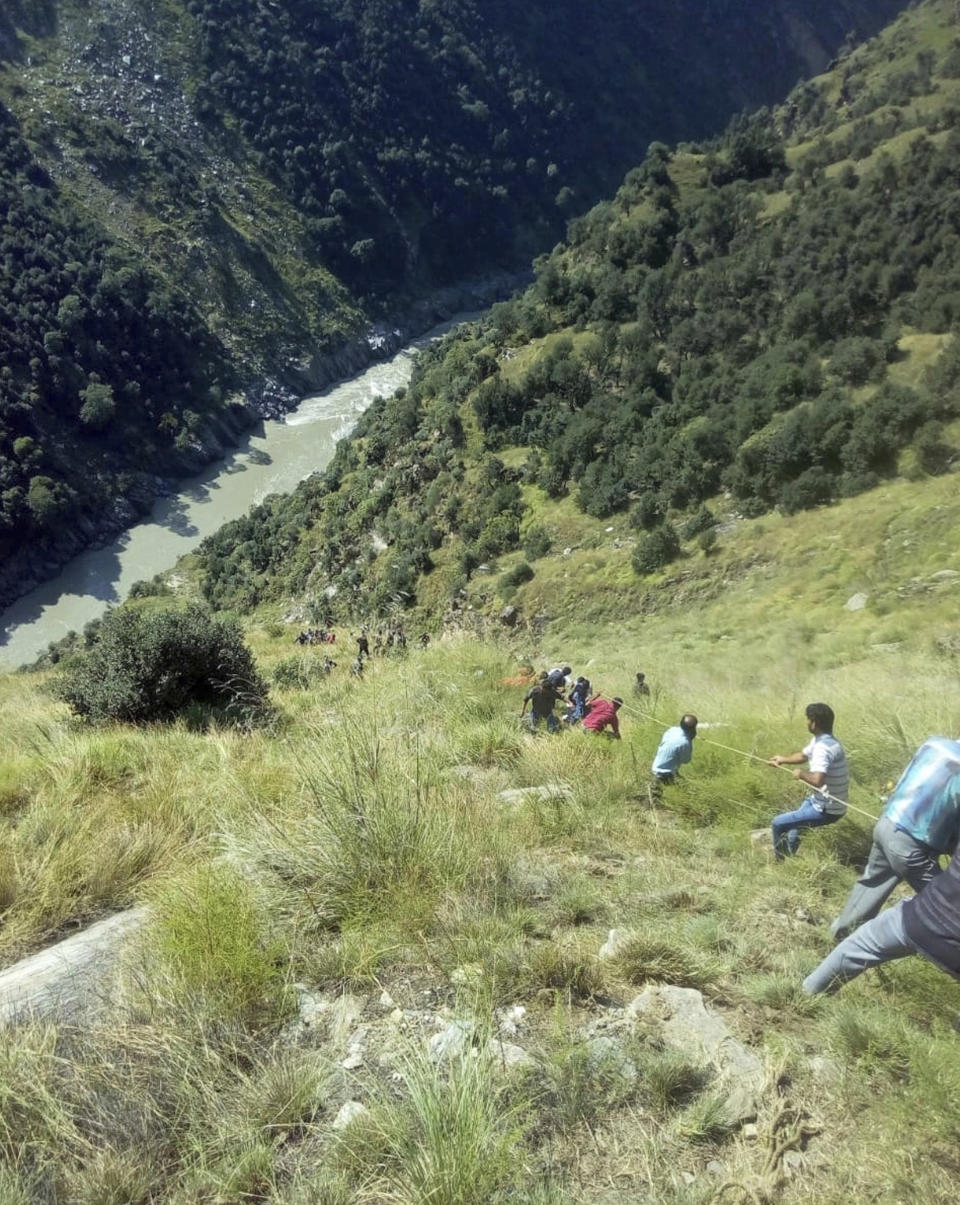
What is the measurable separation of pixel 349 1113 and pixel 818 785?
3.53m

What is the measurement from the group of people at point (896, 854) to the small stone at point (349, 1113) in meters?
1.77

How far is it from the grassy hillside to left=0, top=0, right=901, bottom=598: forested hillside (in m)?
48.5

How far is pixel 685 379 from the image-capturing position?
1178 inches

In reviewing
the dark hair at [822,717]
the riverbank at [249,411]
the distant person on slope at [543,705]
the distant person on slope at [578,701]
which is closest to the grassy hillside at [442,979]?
the dark hair at [822,717]

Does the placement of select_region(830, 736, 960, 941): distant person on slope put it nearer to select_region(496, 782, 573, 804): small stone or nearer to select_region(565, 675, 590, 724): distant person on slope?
select_region(496, 782, 573, 804): small stone

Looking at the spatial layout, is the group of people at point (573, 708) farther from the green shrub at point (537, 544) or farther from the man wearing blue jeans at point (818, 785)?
the green shrub at point (537, 544)

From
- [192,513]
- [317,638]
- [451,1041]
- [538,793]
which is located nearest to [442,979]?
[451,1041]

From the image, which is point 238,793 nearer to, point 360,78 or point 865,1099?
point 865,1099

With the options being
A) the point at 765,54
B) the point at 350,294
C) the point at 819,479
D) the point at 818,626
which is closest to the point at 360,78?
the point at 350,294

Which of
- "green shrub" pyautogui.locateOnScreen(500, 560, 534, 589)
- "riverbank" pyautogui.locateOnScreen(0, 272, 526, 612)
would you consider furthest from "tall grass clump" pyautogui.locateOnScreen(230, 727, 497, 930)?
"riverbank" pyautogui.locateOnScreen(0, 272, 526, 612)

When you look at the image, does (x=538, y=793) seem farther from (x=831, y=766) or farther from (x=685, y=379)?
(x=685, y=379)

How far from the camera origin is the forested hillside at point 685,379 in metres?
22.6

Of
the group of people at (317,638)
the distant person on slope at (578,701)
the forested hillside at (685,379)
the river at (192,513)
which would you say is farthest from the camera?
the river at (192,513)

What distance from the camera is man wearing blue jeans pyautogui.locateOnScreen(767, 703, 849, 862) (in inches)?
173
